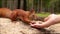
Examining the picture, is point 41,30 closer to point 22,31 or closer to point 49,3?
point 22,31

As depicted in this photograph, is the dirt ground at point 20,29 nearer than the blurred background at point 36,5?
Yes

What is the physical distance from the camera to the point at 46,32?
4.13ft

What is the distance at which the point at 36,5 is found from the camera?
2705 mm

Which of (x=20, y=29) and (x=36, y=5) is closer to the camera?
(x=20, y=29)

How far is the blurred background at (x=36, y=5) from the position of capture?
2473 mm

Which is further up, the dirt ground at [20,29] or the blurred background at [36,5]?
the blurred background at [36,5]

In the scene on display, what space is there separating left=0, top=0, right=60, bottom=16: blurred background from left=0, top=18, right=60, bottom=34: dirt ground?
1092 mm

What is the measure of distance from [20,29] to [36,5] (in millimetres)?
1501

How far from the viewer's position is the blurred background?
2473 mm

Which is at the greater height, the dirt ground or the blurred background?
the blurred background

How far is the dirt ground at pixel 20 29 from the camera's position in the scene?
1205 millimetres

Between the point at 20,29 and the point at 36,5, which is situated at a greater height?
the point at 36,5

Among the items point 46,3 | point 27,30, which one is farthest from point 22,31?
point 46,3

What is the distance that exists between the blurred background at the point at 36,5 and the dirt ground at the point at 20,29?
1.09m
